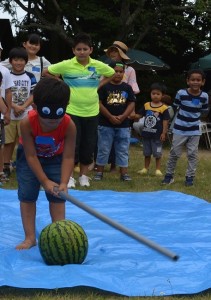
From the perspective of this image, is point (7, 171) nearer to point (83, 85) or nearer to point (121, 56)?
point (83, 85)

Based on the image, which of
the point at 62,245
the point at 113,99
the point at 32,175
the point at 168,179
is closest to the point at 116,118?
the point at 113,99

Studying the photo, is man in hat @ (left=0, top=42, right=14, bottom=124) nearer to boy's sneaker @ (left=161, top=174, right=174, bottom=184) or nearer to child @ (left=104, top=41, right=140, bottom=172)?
child @ (left=104, top=41, right=140, bottom=172)

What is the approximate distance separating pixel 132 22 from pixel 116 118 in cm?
804

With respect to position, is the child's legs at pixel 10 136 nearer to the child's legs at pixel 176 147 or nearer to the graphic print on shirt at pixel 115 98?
the graphic print on shirt at pixel 115 98

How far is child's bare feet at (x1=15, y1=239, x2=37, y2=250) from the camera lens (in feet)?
13.5

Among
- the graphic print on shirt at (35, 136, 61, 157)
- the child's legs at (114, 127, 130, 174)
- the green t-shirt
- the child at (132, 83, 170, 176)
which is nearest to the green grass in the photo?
the child's legs at (114, 127, 130, 174)

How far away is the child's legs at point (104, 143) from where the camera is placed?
7.40m

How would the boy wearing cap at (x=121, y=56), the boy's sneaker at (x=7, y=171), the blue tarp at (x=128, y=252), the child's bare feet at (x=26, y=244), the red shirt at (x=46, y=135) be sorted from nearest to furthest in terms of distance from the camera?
the blue tarp at (x=128, y=252)
the red shirt at (x=46, y=135)
the child's bare feet at (x=26, y=244)
the boy's sneaker at (x=7, y=171)
the boy wearing cap at (x=121, y=56)

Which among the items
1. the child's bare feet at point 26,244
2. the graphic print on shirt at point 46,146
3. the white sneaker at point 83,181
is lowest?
the white sneaker at point 83,181

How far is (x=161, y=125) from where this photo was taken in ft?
26.8

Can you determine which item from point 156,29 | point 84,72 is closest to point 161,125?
point 84,72

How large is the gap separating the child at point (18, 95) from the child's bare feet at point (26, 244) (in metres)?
3.25

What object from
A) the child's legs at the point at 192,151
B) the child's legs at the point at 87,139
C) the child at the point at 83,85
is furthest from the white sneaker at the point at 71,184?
the child's legs at the point at 192,151

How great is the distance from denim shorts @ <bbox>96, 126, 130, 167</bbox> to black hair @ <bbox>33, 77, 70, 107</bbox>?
3632 millimetres
